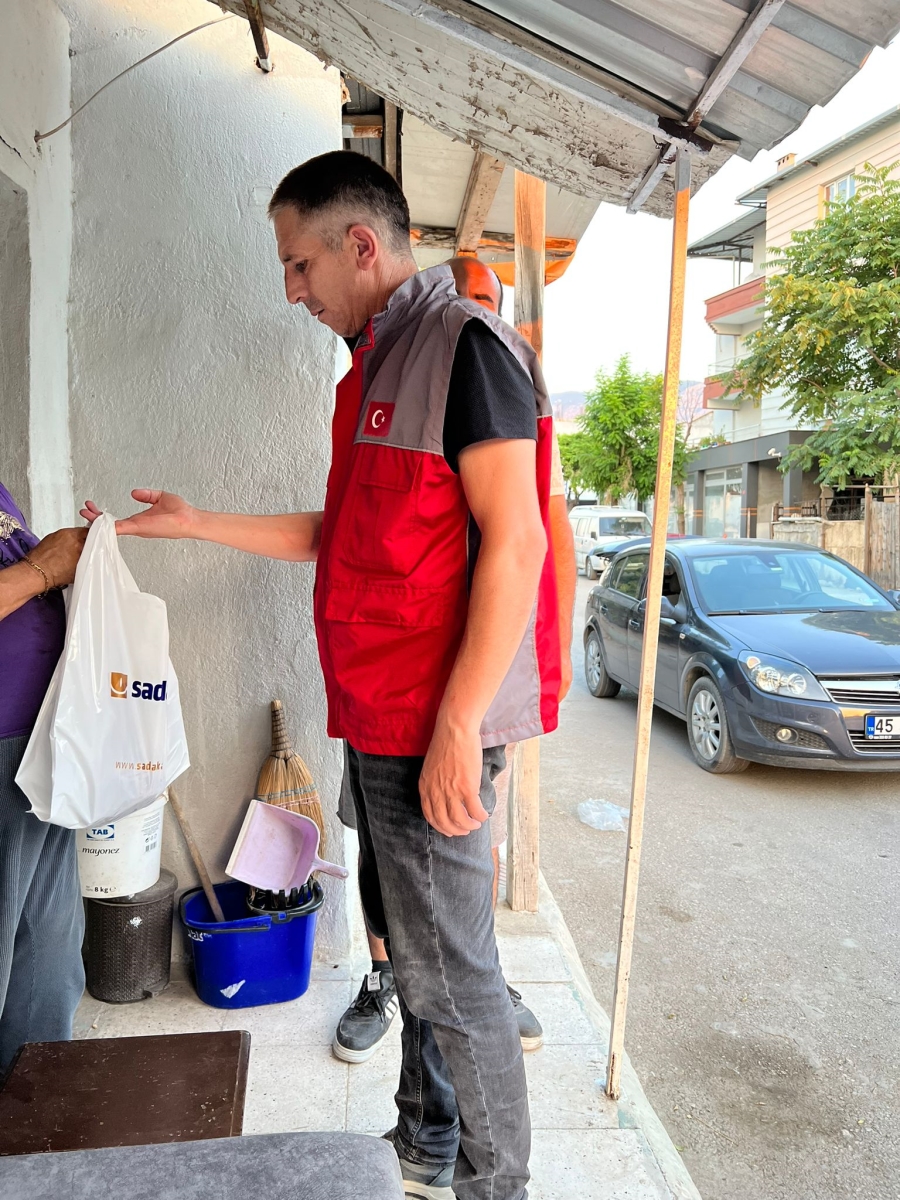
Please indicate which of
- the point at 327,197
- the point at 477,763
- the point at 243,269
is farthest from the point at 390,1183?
the point at 243,269

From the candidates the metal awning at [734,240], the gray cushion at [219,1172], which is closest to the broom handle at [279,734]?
the gray cushion at [219,1172]

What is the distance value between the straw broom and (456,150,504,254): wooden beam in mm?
2305

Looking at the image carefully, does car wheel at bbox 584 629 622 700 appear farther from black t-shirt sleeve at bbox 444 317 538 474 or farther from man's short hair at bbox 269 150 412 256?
black t-shirt sleeve at bbox 444 317 538 474

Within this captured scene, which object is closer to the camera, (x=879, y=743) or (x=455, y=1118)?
(x=455, y=1118)

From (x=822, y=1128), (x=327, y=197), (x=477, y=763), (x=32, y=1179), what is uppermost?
(x=327, y=197)

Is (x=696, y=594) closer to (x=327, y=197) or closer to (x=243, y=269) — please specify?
(x=243, y=269)

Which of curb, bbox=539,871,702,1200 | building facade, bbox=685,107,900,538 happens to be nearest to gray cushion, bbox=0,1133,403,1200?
curb, bbox=539,871,702,1200

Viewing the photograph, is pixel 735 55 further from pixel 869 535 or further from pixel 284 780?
pixel 869 535

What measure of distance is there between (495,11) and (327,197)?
46 centimetres

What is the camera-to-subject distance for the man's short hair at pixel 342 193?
1.66m

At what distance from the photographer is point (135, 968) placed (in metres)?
2.73

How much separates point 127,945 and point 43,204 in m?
2.26

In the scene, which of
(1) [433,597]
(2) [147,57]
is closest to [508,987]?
(1) [433,597]

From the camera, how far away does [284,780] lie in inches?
111
